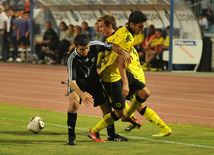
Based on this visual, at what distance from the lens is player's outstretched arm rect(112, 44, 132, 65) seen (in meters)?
7.92

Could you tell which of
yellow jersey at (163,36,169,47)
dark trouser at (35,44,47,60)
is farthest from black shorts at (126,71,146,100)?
→ dark trouser at (35,44,47,60)

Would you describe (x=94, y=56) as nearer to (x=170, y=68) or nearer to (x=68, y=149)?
(x=68, y=149)

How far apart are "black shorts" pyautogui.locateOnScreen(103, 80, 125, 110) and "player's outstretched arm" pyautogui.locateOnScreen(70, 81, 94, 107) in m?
0.79

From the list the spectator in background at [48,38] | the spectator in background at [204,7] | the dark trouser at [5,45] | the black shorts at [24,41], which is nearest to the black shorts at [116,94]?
the spectator in background at [48,38]

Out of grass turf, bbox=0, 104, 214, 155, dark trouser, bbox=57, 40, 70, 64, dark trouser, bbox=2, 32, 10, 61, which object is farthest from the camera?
dark trouser, bbox=2, 32, 10, 61

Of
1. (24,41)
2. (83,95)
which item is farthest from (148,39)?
(83,95)

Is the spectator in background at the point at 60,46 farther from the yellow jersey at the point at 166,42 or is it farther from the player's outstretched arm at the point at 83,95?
the player's outstretched arm at the point at 83,95

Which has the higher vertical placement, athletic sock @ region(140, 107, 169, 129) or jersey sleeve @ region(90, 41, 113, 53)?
jersey sleeve @ region(90, 41, 113, 53)

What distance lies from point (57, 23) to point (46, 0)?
130cm

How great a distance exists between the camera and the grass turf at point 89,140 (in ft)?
23.9

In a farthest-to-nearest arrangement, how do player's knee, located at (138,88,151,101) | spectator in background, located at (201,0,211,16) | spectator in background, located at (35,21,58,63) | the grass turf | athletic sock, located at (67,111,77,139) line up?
spectator in background, located at (201,0,211,16) → spectator in background, located at (35,21,58,63) → player's knee, located at (138,88,151,101) → athletic sock, located at (67,111,77,139) → the grass turf

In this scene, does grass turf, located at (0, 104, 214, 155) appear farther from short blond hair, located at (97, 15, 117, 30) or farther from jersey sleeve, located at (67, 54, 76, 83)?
short blond hair, located at (97, 15, 117, 30)

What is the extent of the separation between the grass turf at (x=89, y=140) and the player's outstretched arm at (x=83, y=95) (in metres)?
0.60

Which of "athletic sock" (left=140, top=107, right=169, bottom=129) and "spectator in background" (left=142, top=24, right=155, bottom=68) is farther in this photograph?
"spectator in background" (left=142, top=24, right=155, bottom=68)
